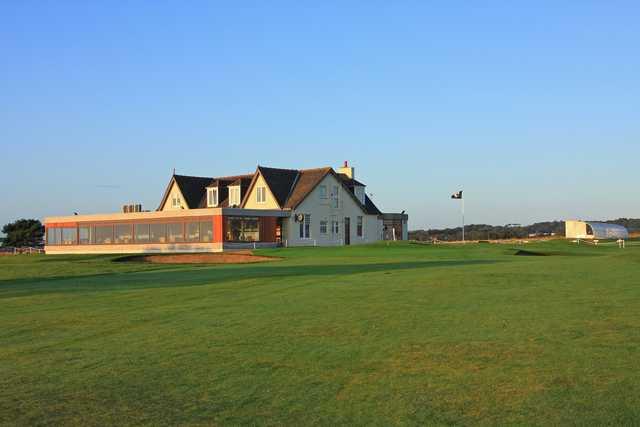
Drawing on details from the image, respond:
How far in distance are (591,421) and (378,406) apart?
67.7 inches

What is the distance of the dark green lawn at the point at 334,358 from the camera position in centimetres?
597

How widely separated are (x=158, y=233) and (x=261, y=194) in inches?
346

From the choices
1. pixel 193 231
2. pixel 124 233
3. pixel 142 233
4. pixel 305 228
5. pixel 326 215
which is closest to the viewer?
pixel 193 231

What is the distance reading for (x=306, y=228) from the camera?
56.7 m

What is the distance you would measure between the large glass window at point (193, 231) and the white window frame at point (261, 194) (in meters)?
6.52

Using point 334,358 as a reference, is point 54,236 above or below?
above

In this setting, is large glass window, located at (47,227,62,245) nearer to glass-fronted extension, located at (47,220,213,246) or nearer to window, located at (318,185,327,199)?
glass-fronted extension, located at (47,220,213,246)

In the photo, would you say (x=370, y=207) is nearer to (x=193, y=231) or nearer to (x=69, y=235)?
(x=193, y=231)

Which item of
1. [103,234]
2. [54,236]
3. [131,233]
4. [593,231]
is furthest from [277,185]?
[593,231]

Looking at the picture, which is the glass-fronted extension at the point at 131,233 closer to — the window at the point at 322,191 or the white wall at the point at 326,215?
the white wall at the point at 326,215

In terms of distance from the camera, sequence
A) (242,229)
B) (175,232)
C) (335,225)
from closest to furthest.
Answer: (242,229)
(175,232)
(335,225)

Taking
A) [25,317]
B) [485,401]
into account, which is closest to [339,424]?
[485,401]

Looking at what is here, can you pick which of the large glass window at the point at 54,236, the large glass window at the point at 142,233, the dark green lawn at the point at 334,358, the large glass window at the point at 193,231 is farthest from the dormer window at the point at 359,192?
the dark green lawn at the point at 334,358

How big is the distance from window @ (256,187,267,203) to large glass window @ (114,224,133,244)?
1075cm
